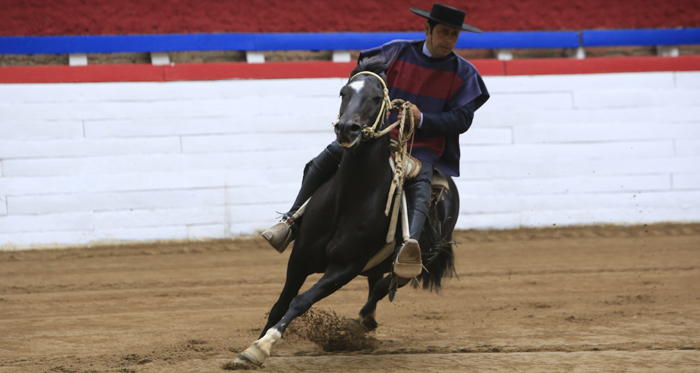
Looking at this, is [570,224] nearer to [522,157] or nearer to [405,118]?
[522,157]

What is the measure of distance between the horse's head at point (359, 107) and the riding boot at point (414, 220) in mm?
582

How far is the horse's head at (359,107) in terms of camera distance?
3.48 meters

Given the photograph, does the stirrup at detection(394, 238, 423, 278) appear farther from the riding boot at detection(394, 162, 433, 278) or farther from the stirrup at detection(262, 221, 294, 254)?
the stirrup at detection(262, 221, 294, 254)

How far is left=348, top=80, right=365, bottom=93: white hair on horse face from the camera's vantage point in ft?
12.2

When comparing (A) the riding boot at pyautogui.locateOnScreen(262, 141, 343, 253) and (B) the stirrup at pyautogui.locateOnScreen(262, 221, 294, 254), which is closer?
(B) the stirrup at pyautogui.locateOnScreen(262, 221, 294, 254)

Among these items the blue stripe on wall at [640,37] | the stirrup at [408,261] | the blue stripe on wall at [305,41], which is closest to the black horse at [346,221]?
the stirrup at [408,261]

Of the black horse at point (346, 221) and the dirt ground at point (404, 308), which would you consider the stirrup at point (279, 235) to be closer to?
the black horse at point (346, 221)

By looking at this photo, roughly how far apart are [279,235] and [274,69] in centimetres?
516

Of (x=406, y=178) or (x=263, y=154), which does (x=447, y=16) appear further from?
(x=263, y=154)

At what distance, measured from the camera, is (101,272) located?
23.6ft

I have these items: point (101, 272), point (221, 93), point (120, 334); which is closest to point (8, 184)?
point (101, 272)

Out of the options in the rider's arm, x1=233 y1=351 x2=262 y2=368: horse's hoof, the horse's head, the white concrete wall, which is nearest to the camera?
the horse's head

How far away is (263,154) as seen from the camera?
8.80 m

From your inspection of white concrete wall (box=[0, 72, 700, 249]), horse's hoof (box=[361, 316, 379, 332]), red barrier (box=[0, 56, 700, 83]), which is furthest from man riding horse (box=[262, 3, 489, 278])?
red barrier (box=[0, 56, 700, 83])
